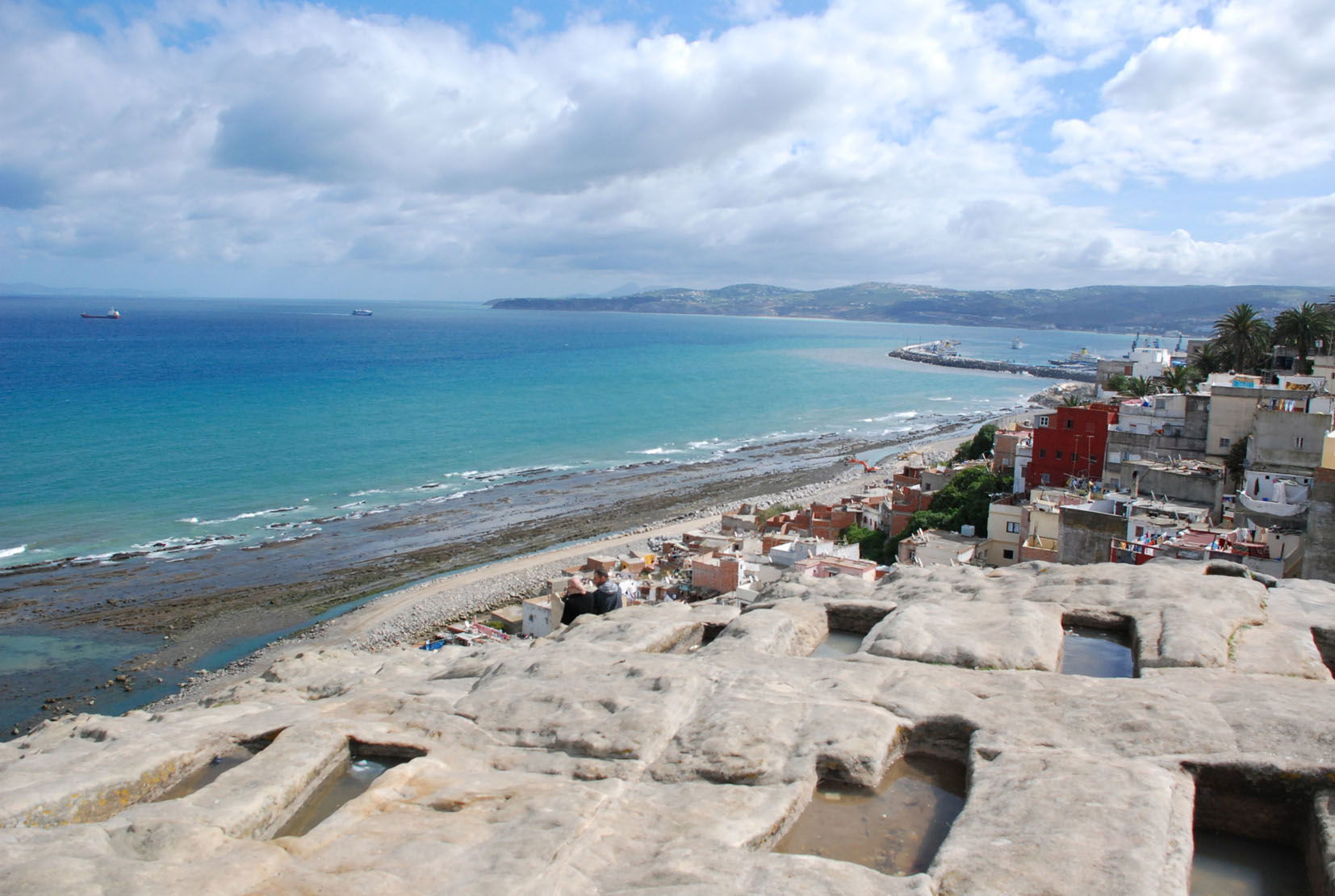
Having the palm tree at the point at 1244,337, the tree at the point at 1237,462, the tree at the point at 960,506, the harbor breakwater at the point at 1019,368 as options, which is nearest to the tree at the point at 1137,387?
the palm tree at the point at 1244,337

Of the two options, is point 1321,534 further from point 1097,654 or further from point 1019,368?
point 1019,368

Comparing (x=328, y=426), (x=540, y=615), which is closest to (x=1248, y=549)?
(x=540, y=615)

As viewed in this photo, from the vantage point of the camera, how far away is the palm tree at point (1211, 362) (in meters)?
62.8

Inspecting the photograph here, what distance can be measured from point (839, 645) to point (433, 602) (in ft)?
104

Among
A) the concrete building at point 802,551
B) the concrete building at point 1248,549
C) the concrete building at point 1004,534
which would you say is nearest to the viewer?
the concrete building at point 1248,549

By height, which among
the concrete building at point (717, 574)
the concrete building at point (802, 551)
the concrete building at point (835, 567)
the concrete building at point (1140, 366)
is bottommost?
the concrete building at point (717, 574)

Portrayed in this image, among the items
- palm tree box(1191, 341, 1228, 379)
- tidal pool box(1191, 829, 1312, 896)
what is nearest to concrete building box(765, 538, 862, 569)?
tidal pool box(1191, 829, 1312, 896)

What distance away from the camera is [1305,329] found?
5581 cm

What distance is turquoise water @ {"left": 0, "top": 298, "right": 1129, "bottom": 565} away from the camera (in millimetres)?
56312

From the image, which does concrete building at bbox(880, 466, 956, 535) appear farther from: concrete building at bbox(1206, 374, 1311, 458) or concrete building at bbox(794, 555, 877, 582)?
concrete building at bbox(794, 555, 877, 582)

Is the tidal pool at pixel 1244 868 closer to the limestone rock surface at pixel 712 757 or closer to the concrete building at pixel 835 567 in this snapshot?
the limestone rock surface at pixel 712 757

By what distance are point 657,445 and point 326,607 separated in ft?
158

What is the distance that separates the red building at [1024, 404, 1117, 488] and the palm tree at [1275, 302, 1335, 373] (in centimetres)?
2425

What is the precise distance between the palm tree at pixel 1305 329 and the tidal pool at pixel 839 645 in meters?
56.9
